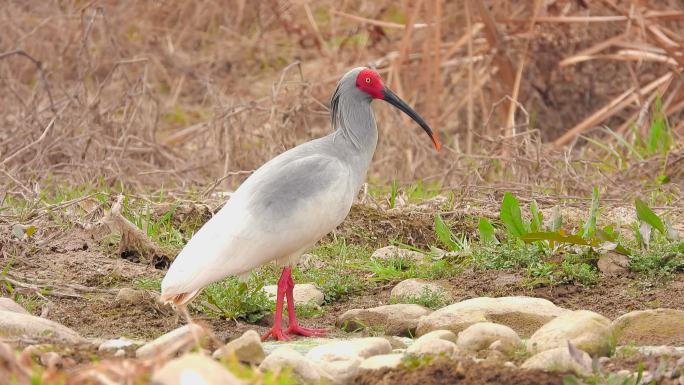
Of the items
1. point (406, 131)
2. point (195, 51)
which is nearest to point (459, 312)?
point (406, 131)

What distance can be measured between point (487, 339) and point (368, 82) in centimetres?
202

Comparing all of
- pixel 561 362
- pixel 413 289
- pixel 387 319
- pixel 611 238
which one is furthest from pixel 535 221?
pixel 561 362

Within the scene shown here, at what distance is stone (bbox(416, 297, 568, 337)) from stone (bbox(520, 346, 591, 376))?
3.13 feet

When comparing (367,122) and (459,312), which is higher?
(367,122)

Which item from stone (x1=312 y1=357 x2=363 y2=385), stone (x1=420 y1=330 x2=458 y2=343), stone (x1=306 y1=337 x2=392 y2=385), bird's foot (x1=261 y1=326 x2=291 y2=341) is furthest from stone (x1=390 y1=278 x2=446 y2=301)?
stone (x1=312 y1=357 x2=363 y2=385)

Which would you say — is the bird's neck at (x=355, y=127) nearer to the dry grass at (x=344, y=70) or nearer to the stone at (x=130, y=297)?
the stone at (x=130, y=297)

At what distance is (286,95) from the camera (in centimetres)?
914

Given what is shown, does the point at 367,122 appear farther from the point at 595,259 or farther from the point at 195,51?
the point at 195,51

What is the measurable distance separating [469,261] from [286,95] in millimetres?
3263

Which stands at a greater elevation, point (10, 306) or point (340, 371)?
point (340, 371)

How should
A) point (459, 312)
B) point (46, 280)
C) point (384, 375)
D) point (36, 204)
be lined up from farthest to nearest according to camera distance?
point (36, 204)
point (46, 280)
point (459, 312)
point (384, 375)

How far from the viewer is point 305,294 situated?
5965 millimetres

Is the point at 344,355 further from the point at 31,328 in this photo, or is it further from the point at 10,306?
the point at 10,306

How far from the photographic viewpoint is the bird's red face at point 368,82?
19.9 ft
